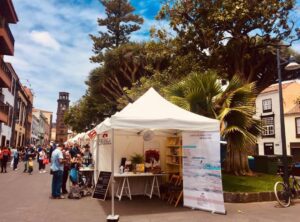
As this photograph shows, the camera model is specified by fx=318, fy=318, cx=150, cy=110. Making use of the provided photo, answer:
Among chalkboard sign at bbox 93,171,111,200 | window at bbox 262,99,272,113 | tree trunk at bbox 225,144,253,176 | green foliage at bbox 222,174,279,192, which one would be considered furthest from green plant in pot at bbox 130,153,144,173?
window at bbox 262,99,272,113

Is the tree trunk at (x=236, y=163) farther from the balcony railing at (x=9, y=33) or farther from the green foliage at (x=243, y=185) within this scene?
the balcony railing at (x=9, y=33)

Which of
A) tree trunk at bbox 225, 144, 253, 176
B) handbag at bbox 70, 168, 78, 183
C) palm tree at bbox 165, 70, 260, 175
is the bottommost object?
handbag at bbox 70, 168, 78, 183

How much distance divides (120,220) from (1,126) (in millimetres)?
28637

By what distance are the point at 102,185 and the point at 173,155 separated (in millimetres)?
2686

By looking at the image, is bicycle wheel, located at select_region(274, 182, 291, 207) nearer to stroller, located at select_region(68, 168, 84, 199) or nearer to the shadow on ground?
the shadow on ground

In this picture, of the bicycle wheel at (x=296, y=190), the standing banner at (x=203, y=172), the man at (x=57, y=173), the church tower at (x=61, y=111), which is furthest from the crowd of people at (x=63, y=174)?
the church tower at (x=61, y=111)

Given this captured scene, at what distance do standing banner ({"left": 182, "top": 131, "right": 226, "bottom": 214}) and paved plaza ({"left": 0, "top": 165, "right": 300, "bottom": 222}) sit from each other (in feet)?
1.02

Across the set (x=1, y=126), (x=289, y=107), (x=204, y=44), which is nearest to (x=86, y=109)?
(x=1, y=126)

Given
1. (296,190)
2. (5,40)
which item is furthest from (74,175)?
(5,40)

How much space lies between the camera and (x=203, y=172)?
30.1ft

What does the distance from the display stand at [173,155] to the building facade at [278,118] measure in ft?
96.2

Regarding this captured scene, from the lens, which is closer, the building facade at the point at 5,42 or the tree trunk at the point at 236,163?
the tree trunk at the point at 236,163

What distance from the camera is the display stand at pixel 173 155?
1113 cm

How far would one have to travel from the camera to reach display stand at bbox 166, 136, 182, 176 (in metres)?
11.1
